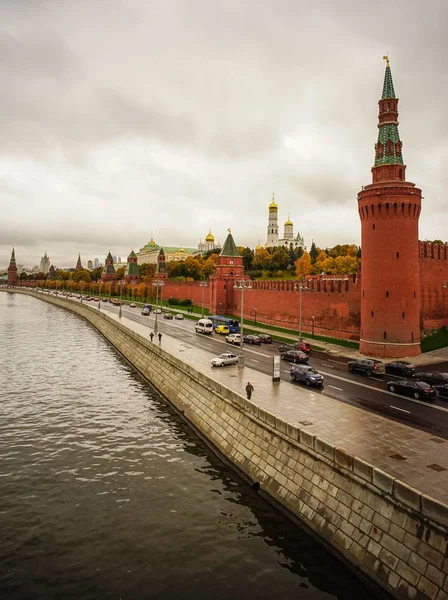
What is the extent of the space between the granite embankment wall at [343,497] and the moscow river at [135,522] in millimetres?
740

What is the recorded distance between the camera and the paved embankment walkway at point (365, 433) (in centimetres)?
1361

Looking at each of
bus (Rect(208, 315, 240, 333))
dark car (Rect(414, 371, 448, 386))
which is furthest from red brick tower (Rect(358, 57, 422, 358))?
bus (Rect(208, 315, 240, 333))

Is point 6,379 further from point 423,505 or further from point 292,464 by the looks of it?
point 423,505

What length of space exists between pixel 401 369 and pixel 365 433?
15711 millimetres

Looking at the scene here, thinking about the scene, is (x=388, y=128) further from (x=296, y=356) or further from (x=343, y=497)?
(x=343, y=497)

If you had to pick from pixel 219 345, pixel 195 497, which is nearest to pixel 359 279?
pixel 219 345

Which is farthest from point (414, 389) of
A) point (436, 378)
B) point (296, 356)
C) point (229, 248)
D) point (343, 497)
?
point (229, 248)

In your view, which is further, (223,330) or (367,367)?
(223,330)

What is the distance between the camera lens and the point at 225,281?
7906 cm

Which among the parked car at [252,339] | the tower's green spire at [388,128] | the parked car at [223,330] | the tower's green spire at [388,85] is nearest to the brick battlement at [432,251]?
the tower's green spire at [388,128]

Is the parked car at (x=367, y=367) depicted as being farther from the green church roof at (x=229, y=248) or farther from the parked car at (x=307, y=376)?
the green church roof at (x=229, y=248)

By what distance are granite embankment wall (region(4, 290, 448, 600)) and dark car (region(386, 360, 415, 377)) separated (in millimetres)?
15483

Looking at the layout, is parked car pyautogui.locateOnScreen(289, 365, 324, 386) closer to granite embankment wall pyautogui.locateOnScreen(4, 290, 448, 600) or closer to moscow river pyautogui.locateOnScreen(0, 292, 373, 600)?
granite embankment wall pyautogui.locateOnScreen(4, 290, 448, 600)

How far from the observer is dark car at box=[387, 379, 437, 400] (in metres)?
24.7
